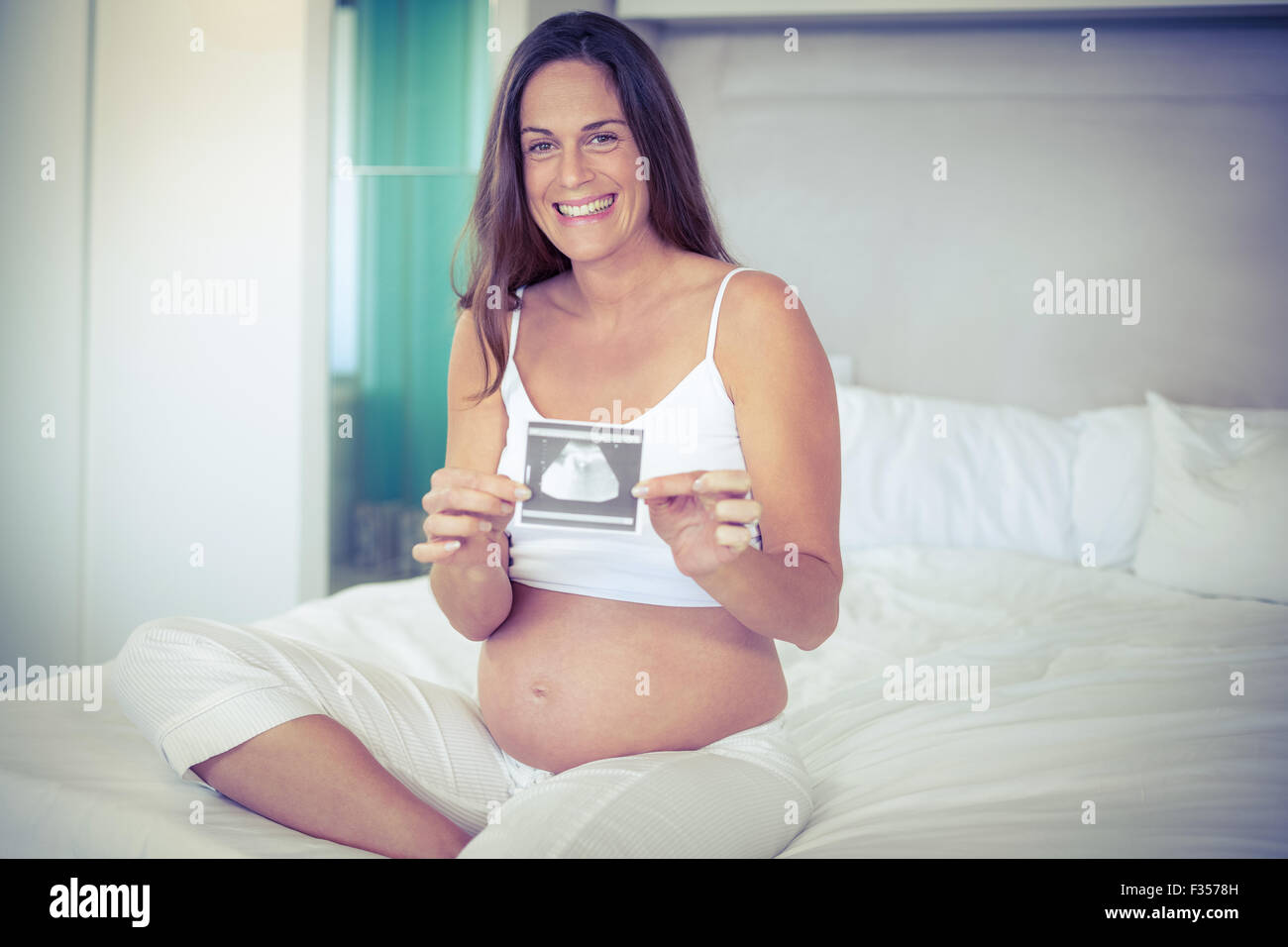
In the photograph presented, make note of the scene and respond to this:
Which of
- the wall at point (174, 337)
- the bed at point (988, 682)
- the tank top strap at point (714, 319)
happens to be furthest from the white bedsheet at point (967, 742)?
the wall at point (174, 337)

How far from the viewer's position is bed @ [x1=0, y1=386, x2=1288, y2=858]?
3.32 ft

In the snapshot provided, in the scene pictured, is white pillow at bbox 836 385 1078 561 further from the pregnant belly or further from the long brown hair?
the pregnant belly

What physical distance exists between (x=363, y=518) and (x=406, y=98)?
117 centimetres

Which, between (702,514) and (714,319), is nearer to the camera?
(702,514)

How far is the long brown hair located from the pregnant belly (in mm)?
337

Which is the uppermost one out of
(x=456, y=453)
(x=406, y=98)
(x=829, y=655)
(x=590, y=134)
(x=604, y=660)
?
(x=406, y=98)

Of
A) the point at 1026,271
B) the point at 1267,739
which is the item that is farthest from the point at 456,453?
the point at 1026,271

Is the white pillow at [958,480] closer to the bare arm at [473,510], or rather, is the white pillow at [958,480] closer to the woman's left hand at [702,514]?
the bare arm at [473,510]

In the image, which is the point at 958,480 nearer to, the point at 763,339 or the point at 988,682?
the point at 988,682

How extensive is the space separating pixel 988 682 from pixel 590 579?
2.35 feet

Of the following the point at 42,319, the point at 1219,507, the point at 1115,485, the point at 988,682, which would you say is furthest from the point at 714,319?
the point at 42,319

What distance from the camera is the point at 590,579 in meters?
1.13

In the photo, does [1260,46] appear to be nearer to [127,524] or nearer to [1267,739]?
[1267,739]

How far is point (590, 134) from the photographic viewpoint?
46.9 inches
